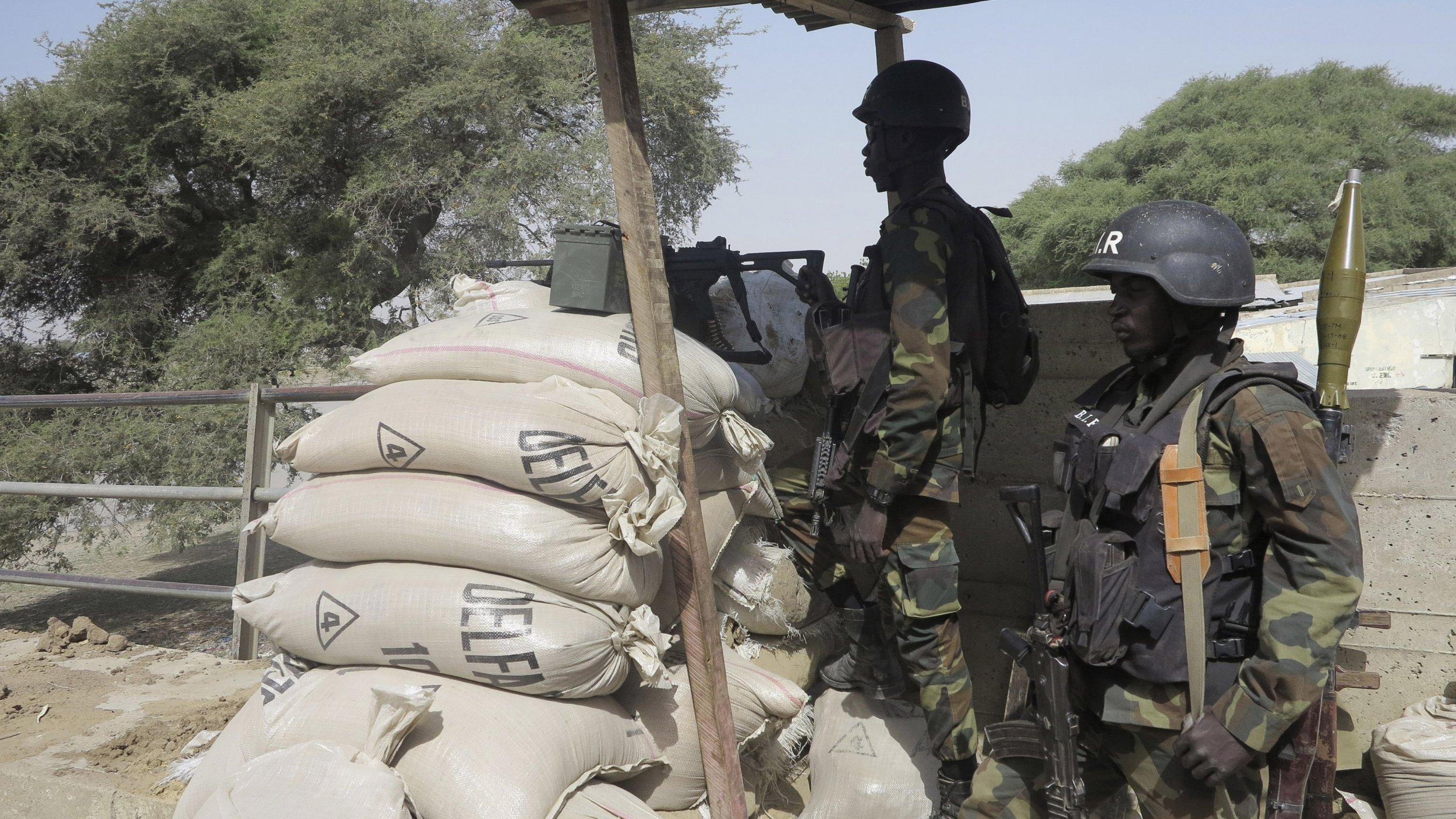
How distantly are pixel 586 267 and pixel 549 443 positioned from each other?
2.02 ft

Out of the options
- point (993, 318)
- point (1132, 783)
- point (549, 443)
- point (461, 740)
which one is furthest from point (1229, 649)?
point (461, 740)

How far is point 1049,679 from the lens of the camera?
216 cm

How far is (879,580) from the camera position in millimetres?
2859

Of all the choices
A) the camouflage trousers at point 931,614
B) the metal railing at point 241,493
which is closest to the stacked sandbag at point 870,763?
the camouflage trousers at point 931,614

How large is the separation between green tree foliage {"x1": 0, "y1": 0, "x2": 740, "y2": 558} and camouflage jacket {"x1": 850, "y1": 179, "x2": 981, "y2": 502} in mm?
6933

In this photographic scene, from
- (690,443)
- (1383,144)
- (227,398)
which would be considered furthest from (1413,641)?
(1383,144)

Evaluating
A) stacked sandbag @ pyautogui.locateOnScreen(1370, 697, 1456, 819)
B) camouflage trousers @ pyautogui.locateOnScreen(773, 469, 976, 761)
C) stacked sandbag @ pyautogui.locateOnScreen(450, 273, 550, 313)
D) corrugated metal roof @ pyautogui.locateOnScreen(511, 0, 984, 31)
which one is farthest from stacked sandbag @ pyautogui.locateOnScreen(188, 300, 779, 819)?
stacked sandbag @ pyautogui.locateOnScreen(1370, 697, 1456, 819)

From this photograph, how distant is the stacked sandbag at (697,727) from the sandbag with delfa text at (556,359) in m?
0.74

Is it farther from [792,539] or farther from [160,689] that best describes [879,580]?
[160,689]

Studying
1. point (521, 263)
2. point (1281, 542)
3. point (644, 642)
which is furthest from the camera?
point (521, 263)

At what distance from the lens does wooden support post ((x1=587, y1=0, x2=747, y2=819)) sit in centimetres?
245

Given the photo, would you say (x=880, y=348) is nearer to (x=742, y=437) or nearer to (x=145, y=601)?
(x=742, y=437)

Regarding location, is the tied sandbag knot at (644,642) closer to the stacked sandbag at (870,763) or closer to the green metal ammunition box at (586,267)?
the stacked sandbag at (870,763)

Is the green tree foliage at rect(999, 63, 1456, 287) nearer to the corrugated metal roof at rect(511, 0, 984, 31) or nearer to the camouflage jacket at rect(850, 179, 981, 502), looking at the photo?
the corrugated metal roof at rect(511, 0, 984, 31)
